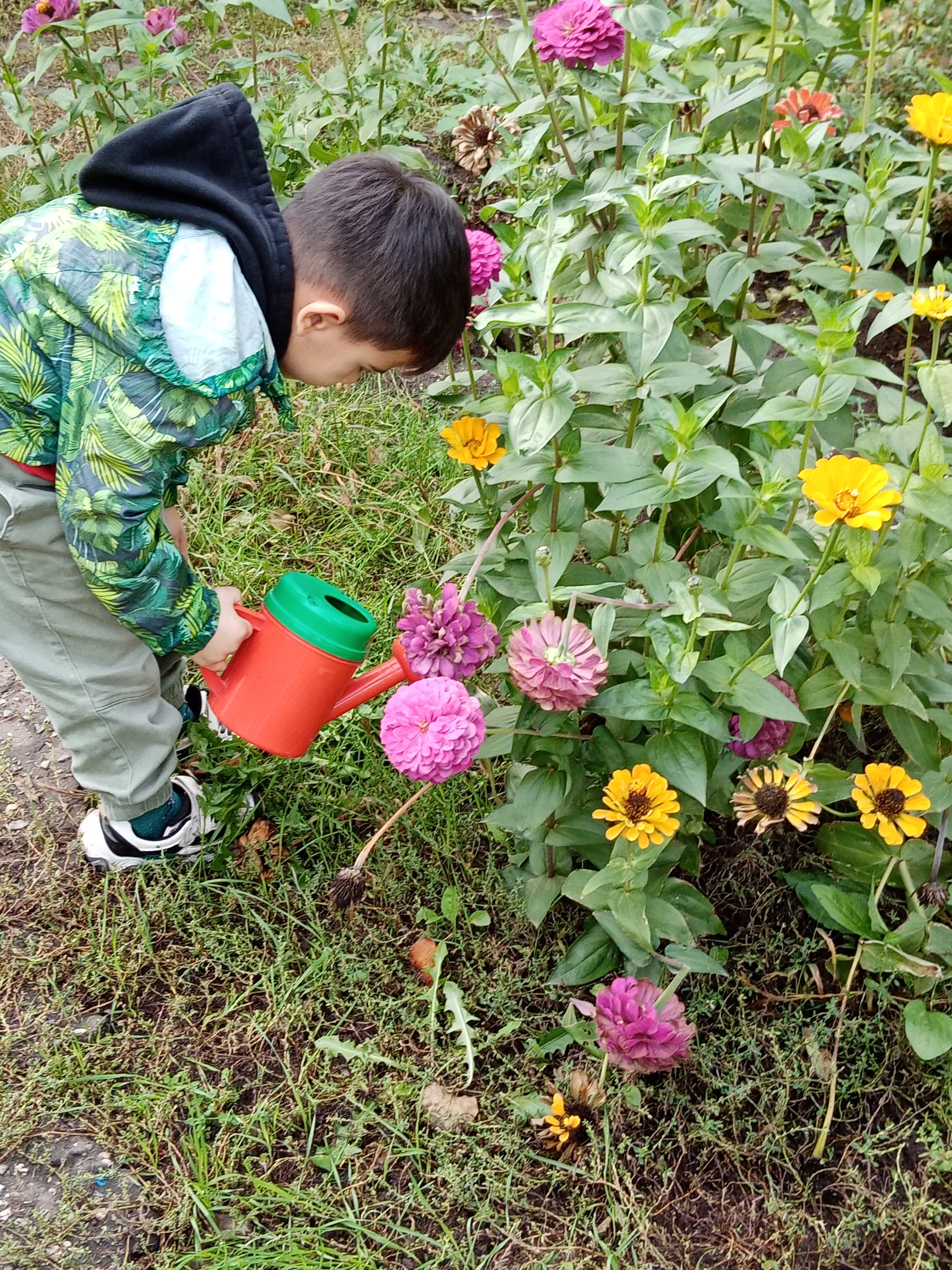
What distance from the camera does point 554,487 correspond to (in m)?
1.40

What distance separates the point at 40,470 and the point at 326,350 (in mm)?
404

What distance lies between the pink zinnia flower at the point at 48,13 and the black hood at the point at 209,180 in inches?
44.1

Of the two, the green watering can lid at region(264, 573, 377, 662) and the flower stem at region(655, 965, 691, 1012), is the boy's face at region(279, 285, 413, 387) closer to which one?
the green watering can lid at region(264, 573, 377, 662)

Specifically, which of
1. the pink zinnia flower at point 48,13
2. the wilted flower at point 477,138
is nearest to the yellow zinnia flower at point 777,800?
the wilted flower at point 477,138

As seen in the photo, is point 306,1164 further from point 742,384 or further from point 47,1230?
point 742,384

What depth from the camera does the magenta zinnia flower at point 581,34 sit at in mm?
1432

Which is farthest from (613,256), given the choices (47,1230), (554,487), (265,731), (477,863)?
(47,1230)

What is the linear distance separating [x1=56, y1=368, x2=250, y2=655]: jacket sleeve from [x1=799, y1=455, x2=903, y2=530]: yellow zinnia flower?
0.72m

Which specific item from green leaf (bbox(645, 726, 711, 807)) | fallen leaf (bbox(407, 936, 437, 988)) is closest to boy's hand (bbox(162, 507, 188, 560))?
fallen leaf (bbox(407, 936, 437, 988))

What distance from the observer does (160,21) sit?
2.44 m

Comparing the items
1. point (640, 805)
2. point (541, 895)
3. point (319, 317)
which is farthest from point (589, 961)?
point (319, 317)

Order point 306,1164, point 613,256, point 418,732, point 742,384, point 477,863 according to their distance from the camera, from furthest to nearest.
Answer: point 477,863 < point 742,384 < point 306,1164 < point 613,256 < point 418,732

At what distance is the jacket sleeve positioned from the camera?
4.41 ft

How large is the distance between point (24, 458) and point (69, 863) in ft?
2.29
